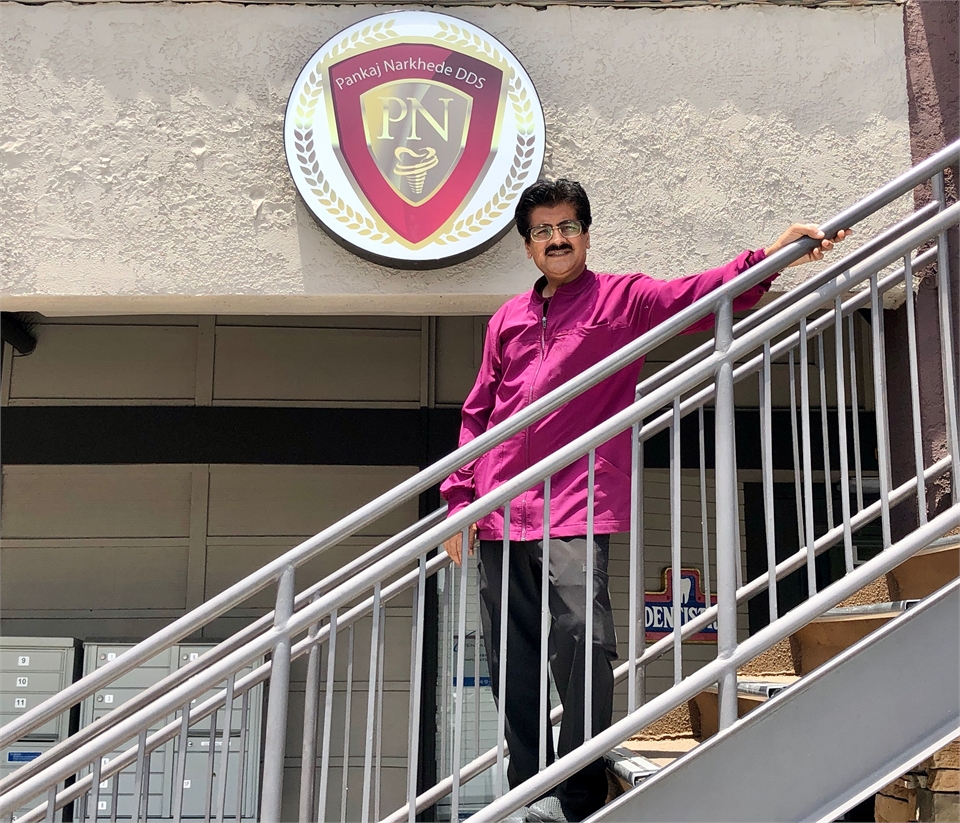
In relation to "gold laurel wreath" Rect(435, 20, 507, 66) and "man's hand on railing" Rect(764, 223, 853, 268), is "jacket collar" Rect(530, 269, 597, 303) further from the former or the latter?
"gold laurel wreath" Rect(435, 20, 507, 66)

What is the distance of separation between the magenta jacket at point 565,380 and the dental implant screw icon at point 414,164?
1.46m

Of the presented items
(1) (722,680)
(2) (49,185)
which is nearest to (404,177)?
(2) (49,185)

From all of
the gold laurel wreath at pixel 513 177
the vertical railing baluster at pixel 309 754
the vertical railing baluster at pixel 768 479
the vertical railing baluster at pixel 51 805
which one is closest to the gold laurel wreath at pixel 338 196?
the gold laurel wreath at pixel 513 177

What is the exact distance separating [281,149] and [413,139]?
0.63m

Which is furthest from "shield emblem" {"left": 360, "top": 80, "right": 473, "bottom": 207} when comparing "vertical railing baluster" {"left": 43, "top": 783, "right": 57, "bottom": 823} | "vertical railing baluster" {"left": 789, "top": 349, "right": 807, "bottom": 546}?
"vertical railing baluster" {"left": 43, "top": 783, "right": 57, "bottom": 823}

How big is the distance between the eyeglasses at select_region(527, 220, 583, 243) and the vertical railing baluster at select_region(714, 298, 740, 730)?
667 mm

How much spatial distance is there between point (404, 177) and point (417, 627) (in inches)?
98.1

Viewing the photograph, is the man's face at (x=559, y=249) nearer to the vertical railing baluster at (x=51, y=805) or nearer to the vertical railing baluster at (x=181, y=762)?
the vertical railing baluster at (x=181, y=762)

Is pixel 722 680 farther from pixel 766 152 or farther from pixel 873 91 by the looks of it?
pixel 873 91

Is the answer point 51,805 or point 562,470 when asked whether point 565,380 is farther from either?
point 51,805

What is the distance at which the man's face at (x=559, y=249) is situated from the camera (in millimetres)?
3074

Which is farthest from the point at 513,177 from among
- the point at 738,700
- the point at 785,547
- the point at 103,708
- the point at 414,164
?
the point at 103,708

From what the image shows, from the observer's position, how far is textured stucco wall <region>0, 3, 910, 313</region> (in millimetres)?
4469

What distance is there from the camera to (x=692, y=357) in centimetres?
330
